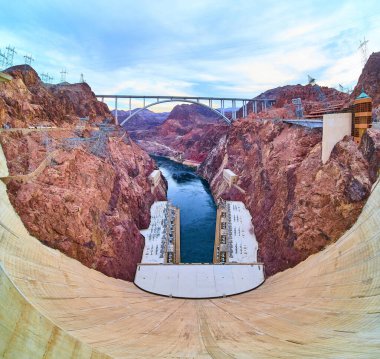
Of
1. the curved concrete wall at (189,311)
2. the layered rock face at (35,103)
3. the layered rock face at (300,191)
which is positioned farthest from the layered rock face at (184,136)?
the curved concrete wall at (189,311)

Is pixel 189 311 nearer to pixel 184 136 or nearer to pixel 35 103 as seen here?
Answer: pixel 35 103

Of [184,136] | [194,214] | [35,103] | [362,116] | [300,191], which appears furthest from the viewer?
[184,136]

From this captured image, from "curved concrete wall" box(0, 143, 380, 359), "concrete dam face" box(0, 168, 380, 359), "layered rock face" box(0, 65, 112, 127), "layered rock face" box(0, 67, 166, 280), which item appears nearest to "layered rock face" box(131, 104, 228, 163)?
"layered rock face" box(0, 65, 112, 127)

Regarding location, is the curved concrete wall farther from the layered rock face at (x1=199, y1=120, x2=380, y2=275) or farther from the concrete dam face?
the layered rock face at (x1=199, y1=120, x2=380, y2=275)

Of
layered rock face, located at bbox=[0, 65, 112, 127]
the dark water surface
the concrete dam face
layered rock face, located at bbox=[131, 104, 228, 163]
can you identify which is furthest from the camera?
layered rock face, located at bbox=[131, 104, 228, 163]

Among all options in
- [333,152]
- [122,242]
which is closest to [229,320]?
[122,242]

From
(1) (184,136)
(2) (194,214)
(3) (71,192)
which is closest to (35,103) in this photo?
(3) (71,192)
